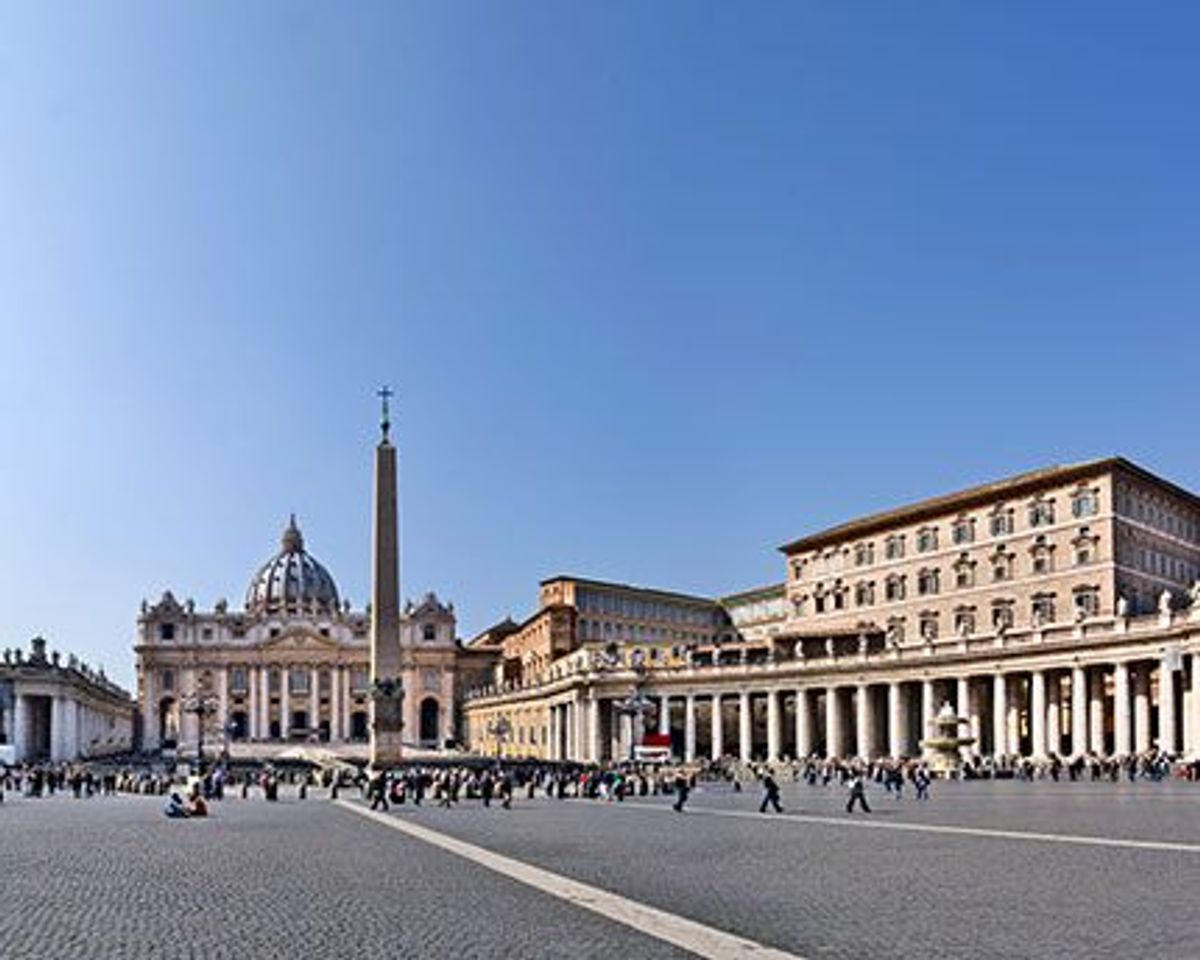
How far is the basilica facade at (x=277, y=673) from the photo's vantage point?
165m

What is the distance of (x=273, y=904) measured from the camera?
1853 cm

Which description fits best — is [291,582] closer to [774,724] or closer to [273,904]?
→ [774,724]

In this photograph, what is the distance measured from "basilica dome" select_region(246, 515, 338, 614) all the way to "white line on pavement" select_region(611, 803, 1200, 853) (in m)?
150

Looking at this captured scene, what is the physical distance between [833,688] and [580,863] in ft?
205

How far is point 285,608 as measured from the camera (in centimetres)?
18012

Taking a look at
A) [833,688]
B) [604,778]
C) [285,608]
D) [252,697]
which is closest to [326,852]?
[604,778]

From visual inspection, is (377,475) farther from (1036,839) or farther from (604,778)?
(1036,839)

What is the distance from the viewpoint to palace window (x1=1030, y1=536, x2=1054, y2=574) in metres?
77.4

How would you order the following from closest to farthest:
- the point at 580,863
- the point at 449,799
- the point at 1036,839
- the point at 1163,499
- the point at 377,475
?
the point at 580,863
the point at 1036,839
the point at 449,799
the point at 377,475
the point at 1163,499

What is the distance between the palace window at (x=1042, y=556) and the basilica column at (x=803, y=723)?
15.6 m

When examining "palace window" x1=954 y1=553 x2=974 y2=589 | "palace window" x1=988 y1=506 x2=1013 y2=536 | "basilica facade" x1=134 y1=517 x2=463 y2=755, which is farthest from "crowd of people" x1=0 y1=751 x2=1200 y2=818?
"basilica facade" x1=134 y1=517 x2=463 y2=755

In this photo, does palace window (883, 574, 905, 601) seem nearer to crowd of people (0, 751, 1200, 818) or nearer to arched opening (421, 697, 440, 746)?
crowd of people (0, 751, 1200, 818)

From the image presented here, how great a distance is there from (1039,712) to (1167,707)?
8319 mm

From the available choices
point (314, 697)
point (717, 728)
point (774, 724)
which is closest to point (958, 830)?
point (774, 724)
